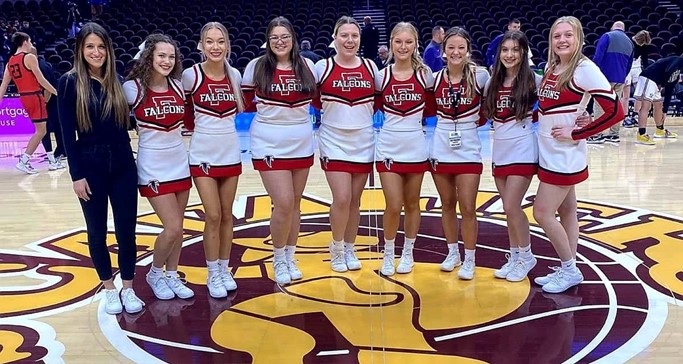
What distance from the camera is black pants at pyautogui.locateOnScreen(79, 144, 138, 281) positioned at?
10.2ft

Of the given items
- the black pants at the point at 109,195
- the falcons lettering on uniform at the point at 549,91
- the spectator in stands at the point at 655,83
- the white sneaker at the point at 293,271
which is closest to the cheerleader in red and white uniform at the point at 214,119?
the black pants at the point at 109,195

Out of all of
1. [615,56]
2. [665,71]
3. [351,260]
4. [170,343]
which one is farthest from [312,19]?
[170,343]

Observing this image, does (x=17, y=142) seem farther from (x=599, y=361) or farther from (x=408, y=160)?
(x=599, y=361)

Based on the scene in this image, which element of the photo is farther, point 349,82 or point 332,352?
point 349,82

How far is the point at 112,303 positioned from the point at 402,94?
190 cm

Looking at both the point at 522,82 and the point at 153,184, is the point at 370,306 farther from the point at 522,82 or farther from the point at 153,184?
the point at 522,82

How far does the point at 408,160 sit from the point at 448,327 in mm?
958

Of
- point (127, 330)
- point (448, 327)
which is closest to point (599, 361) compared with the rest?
point (448, 327)

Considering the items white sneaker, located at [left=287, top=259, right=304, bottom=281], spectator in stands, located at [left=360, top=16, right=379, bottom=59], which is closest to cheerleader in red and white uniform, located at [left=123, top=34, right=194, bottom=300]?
white sneaker, located at [left=287, top=259, right=304, bottom=281]

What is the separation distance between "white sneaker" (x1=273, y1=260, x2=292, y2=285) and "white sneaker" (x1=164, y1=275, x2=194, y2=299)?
0.49 metres

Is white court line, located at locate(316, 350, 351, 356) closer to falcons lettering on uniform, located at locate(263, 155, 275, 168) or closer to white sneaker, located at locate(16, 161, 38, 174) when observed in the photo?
falcons lettering on uniform, located at locate(263, 155, 275, 168)

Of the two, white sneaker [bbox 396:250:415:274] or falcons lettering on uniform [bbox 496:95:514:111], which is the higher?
falcons lettering on uniform [bbox 496:95:514:111]

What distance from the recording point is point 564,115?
3285 mm

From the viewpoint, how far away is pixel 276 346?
119 inches
